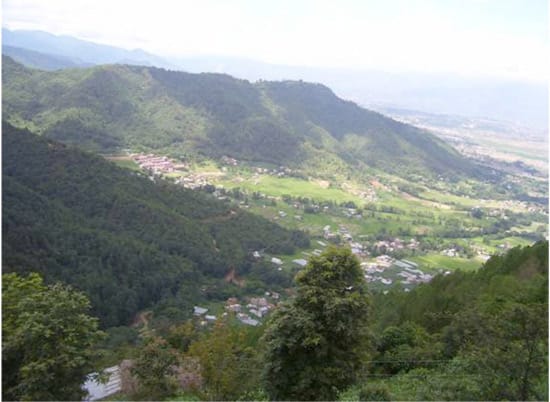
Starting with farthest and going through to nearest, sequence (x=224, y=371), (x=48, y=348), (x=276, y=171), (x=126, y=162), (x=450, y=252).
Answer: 1. (x=276, y=171)
2. (x=126, y=162)
3. (x=450, y=252)
4. (x=224, y=371)
5. (x=48, y=348)

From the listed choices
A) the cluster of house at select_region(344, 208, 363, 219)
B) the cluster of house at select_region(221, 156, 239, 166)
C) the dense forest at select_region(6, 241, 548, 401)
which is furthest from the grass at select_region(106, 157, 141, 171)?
the dense forest at select_region(6, 241, 548, 401)

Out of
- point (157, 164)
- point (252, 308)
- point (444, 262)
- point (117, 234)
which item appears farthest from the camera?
point (157, 164)

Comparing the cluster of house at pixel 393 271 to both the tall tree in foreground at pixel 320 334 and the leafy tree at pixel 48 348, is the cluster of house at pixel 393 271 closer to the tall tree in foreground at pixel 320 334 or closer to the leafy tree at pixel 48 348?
the tall tree in foreground at pixel 320 334

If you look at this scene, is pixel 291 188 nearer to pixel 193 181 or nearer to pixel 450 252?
pixel 193 181

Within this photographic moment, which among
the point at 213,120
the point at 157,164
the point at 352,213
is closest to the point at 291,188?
the point at 352,213

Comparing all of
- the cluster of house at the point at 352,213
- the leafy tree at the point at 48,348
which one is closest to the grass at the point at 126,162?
the cluster of house at the point at 352,213

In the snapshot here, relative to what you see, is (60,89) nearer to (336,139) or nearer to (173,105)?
(173,105)
